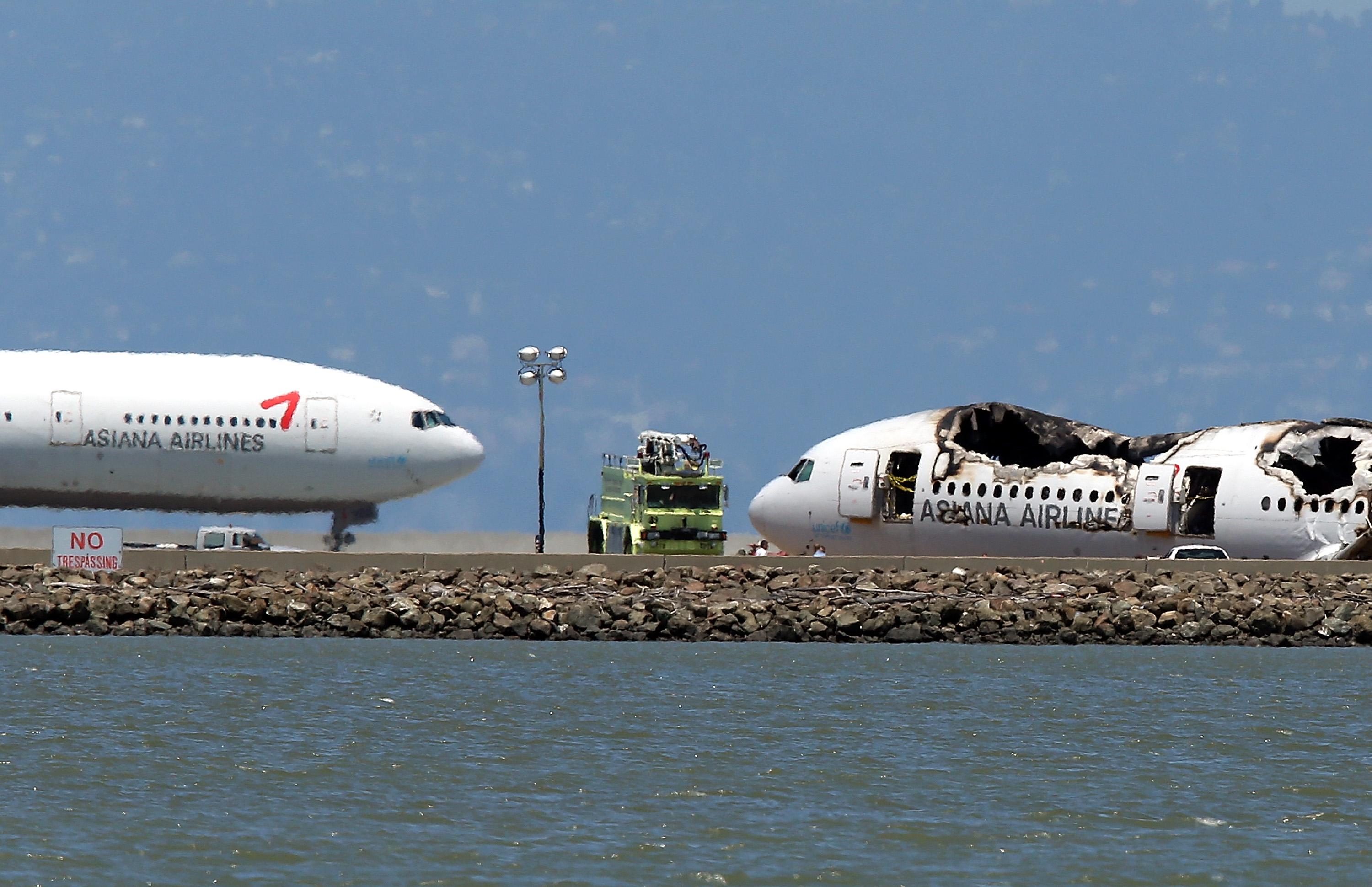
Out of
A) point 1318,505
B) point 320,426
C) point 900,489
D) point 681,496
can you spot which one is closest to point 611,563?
point 681,496

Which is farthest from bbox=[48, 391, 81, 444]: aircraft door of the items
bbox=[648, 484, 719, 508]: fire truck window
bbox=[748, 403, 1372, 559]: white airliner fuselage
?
bbox=[748, 403, 1372, 559]: white airliner fuselage

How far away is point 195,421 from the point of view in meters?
65.8

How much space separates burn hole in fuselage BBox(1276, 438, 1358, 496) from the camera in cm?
6053

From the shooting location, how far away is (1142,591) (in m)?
55.2

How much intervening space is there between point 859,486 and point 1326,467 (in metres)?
13.2

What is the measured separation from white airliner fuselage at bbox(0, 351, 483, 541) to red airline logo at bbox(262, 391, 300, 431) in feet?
0.13

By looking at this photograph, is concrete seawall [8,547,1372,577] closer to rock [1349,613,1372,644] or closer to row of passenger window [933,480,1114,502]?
row of passenger window [933,480,1114,502]

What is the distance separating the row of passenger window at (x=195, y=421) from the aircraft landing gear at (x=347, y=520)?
464 centimetres

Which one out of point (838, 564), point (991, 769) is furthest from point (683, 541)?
point (991, 769)

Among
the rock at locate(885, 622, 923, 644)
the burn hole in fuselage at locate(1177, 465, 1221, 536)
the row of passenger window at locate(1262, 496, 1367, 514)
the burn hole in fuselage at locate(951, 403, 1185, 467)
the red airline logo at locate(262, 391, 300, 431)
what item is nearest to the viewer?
the rock at locate(885, 622, 923, 644)

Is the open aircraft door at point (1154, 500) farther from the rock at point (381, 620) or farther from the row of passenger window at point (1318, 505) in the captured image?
the rock at point (381, 620)

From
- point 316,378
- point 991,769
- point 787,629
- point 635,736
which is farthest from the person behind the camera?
point 316,378

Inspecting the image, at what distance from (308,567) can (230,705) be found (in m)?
21.4

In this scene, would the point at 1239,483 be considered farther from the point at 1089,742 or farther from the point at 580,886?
the point at 580,886
